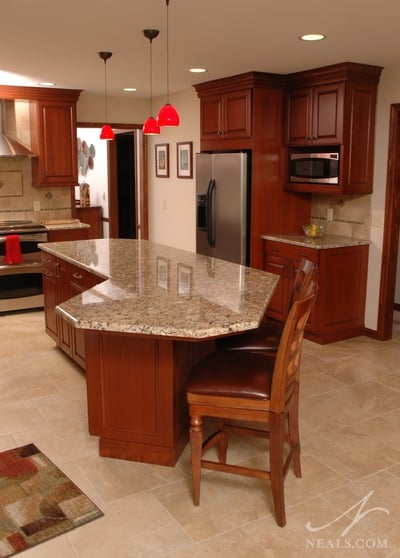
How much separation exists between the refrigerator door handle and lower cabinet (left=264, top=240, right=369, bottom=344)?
73 cm

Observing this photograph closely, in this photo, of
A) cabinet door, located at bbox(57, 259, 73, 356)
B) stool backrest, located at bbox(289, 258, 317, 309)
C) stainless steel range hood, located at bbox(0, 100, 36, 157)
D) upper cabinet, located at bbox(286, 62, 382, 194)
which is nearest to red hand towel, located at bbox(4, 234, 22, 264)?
stainless steel range hood, located at bbox(0, 100, 36, 157)

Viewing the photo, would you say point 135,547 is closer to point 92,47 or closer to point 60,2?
point 60,2

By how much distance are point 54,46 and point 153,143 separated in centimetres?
327

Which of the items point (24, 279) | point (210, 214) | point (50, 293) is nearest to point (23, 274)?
point (24, 279)

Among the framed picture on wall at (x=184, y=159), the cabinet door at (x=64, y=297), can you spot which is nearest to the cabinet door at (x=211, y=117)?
the framed picture on wall at (x=184, y=159)

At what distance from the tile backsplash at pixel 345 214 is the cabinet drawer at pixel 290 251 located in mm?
582

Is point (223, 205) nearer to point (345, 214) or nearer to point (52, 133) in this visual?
point (345, 214)

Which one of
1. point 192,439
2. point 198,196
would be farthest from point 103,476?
point 198,196

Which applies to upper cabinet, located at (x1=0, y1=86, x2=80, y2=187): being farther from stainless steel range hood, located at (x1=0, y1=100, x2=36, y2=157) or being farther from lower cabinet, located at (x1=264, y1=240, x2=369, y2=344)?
lower cabinet, located at (x1=264, y1=240, x2=369, y2=344)

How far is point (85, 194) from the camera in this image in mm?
9406

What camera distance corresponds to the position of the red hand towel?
5.80 meters

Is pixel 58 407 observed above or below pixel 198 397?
below

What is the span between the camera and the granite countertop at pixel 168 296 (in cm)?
240

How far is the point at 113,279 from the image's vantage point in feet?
10.9
